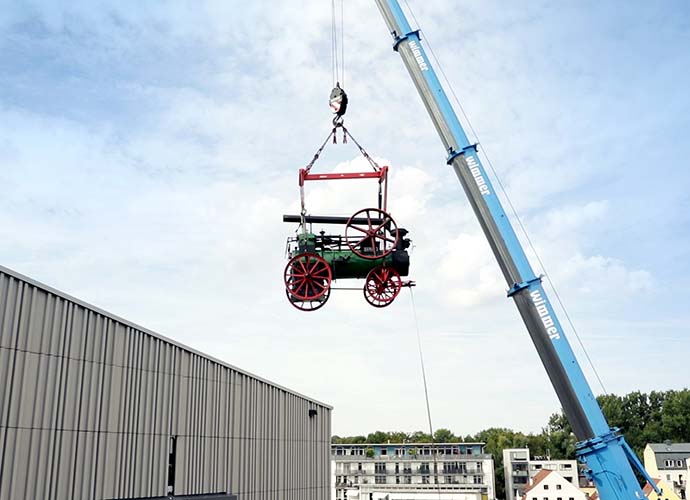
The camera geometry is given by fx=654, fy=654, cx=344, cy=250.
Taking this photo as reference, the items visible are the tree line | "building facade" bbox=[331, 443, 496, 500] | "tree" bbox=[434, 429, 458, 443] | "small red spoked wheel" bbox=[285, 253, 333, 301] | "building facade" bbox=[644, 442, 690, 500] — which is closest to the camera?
"small red spoked wheel" bbox=[285, 253, 333, 301]

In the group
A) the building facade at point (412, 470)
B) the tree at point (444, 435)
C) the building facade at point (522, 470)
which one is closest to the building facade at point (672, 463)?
the building facade at point (522, 470)

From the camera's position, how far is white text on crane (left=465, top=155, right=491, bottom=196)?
13.9 m

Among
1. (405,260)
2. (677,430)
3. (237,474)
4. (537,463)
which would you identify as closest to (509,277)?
(405,260)

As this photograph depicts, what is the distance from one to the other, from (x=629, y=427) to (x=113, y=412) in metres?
96.9

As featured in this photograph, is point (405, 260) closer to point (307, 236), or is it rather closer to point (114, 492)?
point (307, 236)

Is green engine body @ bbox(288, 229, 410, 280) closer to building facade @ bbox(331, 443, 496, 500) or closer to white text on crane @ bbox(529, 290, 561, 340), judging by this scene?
white text on crane @ bbox(529, 290, 561, 340)

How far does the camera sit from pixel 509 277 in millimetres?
13188

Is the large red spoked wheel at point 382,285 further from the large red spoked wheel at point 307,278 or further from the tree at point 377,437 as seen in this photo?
the tree at point 377,437

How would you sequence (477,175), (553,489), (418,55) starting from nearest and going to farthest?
(477,175), (418,55), (553,489)

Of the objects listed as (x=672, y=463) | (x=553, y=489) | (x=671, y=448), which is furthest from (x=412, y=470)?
(x=671, y=448)

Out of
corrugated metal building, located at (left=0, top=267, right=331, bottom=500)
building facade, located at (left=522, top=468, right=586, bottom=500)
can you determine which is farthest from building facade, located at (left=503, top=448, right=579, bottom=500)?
corrugated metal building, located at (left=0, top=267, right=331, bottom=500)

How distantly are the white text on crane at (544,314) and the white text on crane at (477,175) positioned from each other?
2448mm

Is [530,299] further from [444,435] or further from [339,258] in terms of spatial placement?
[444,435]

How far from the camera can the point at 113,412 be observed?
14461 millimetres
